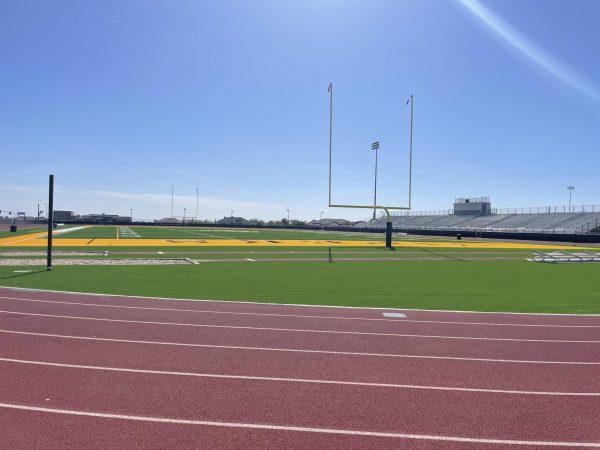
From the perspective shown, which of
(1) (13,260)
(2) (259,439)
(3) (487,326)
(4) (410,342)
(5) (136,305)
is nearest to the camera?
(2) (259,439)

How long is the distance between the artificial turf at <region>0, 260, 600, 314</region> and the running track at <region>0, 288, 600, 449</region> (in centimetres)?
224

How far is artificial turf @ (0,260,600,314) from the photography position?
489 inches

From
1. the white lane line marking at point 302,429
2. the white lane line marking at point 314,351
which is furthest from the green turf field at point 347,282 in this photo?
the white lane line marking at point 302,429

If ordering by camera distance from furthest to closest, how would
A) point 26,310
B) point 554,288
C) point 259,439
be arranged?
point 554,288 → point 26,310 → point 259,439

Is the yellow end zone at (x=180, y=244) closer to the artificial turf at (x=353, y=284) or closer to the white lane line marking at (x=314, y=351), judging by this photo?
the artificial turf at (x=353, y=284)

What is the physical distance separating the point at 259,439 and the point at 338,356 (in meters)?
2.94

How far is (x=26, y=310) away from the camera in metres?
10.4

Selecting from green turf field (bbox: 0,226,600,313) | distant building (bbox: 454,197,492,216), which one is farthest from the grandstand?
green turf field (bbox: 0,226,600,313)

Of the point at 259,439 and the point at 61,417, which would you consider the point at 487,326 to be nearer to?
the point at 259,439

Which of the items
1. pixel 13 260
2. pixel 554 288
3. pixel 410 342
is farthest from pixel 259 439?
pixel 13 260

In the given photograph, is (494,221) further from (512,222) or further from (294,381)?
(294,381)

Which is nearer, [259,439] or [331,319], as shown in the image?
[259,439]

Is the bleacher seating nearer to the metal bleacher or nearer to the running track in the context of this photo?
the metal bleacher

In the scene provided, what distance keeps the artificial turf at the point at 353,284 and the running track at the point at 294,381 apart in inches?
88.3
